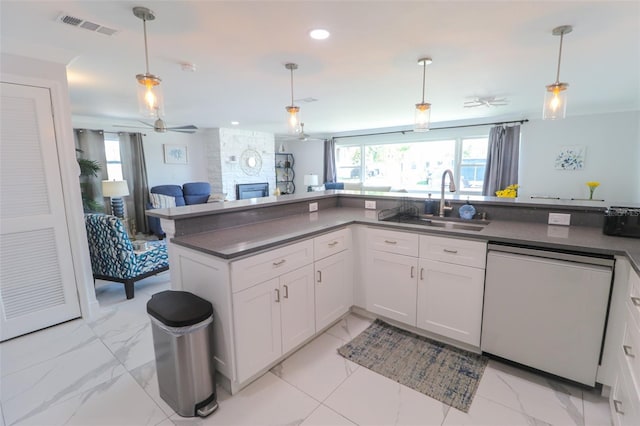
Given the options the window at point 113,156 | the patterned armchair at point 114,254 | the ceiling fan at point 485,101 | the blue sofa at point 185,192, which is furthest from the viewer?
the blue sofa at point 185,192

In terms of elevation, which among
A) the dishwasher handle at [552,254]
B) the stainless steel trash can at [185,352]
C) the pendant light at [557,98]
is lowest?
the stainless steel trash can at [185,352]

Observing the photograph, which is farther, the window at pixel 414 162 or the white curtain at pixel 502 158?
the window at pixel 414 162

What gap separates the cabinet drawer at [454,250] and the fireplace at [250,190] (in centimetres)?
587

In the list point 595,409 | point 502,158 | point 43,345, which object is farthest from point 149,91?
point 502,158

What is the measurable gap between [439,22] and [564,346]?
7.21 ft

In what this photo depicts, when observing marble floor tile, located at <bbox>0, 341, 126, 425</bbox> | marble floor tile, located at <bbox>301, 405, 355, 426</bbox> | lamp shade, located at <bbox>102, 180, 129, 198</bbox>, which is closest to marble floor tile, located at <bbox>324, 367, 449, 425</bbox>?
marble floor tile, located at <bbox>301, 405, 355, 426</bbox>

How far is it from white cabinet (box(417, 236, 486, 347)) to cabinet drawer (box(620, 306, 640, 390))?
0.67 m

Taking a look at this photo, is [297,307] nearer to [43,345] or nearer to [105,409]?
→ [105,409]

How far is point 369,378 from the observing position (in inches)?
74.1

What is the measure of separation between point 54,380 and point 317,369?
1.70 meters

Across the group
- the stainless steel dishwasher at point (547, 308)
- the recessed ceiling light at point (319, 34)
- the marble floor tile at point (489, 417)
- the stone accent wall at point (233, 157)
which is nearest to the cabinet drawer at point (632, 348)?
the stainless steel dishwasher at point (547, 308)

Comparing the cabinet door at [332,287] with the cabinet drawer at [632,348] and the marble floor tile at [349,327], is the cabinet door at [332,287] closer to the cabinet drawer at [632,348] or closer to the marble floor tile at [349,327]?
the marble floor tile at [349,327]

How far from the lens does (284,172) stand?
9.74 metres

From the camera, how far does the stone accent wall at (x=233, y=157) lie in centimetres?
688
